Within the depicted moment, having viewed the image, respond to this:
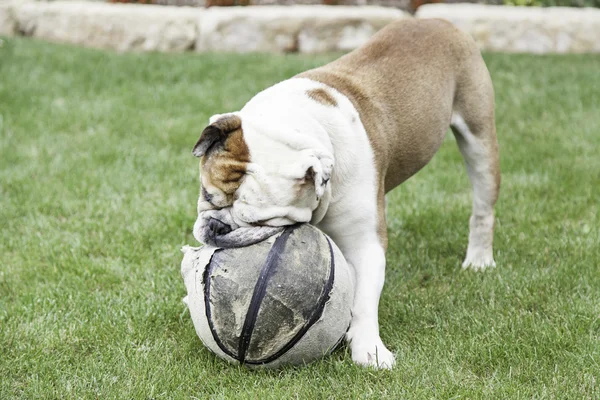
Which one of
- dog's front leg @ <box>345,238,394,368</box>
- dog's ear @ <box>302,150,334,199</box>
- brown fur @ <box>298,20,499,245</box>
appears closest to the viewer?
dog's ear @ <box>302,150,334,199</box>

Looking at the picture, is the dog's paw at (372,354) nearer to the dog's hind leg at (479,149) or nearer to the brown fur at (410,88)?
the brown fur at (410,88)

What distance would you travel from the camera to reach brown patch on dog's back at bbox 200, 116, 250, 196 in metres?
3.26

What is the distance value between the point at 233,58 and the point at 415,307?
6.47 m

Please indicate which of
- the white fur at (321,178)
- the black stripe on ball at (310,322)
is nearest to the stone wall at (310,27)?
the white fur at (321,178)

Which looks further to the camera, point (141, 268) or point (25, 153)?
point (25, 153)

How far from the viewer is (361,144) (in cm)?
369

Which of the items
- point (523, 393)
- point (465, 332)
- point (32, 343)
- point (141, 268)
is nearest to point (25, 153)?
point (141, 268)

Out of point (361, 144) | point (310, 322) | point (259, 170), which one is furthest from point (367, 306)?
point (259, 170)

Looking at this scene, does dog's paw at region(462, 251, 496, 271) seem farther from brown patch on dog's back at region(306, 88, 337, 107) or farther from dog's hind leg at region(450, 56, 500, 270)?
brown patch on dog's back at region(306, 88, 337, 107)

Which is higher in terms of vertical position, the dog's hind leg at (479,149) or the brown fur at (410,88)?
the brown fur at (410,88)

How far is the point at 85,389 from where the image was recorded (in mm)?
3340

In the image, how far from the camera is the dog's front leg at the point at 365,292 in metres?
3.52

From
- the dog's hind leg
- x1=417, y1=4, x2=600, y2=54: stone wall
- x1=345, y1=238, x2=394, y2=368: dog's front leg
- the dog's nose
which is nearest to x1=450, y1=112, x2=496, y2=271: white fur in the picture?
the dog's hind leg

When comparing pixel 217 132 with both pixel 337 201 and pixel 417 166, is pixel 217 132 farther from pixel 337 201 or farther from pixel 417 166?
pixel 417 166
